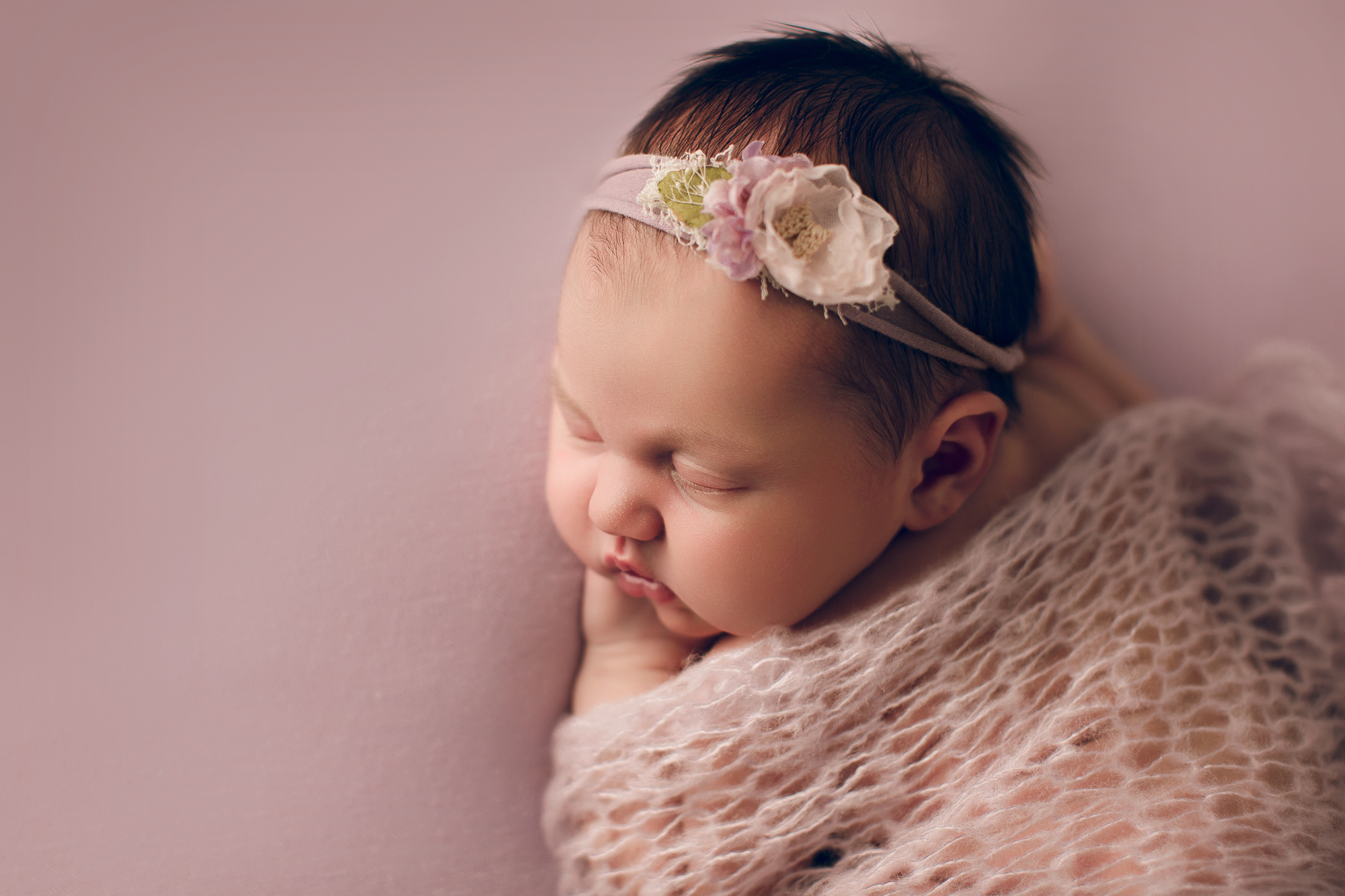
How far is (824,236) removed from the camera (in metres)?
0.70

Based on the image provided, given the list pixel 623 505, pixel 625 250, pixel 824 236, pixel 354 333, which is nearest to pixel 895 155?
pixel 824 236

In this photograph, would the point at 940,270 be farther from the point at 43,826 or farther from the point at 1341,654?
the point at 43,826

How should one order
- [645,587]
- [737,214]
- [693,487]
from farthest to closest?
[645,587], [693,487], [737,214]

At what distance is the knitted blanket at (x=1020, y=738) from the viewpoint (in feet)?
2.59

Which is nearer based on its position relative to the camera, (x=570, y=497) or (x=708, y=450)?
(x=708, y=450)

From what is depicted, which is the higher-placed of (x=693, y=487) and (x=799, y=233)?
(x=799, y=233)

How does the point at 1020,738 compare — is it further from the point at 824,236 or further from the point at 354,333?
the point at 354,333

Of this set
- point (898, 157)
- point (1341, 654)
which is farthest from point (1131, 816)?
point (898, 157)

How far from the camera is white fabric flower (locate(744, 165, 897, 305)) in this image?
69 centimetres

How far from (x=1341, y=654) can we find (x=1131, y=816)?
1.26ft

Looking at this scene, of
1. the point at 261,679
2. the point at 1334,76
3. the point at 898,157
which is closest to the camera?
the point at 898,157

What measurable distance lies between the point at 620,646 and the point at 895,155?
1.98 ft

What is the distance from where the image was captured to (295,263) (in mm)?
1058

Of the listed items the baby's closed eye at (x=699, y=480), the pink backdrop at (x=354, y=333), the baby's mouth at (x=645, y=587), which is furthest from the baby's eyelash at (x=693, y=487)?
the pink backdrop at (x=354, y=333)
